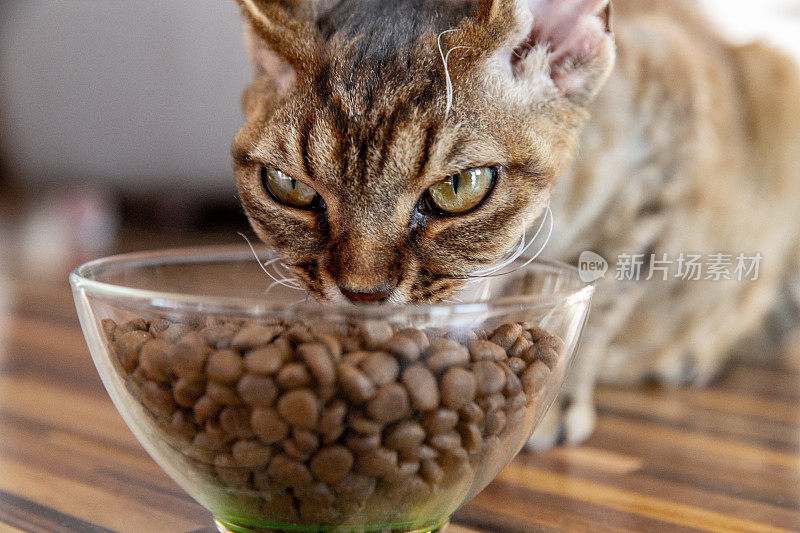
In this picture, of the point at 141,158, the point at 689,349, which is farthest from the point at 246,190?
the point at 141,158

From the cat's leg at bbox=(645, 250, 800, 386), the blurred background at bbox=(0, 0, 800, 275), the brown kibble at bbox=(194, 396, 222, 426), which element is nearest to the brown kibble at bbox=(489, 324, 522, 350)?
the brown kibble at bbox=(194, 396, 222, 426)

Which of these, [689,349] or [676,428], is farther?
[689,349]

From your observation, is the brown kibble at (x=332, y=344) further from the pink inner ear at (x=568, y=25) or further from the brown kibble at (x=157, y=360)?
the pink inner ear at (x=568, y=25)

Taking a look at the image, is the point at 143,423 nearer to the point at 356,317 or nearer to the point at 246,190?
the point at 356,317

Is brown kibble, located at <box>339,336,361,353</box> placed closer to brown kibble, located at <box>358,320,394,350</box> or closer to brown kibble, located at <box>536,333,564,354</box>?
brown kibble, located at <box>358,320,394,350</box>

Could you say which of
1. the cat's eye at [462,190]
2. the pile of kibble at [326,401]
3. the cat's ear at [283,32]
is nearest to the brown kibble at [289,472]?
the pile of kibble at [326,401]

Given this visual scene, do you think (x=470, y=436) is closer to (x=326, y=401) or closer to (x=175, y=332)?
(x=326, y=401)
